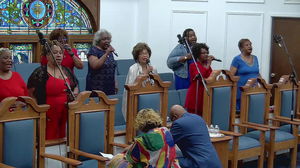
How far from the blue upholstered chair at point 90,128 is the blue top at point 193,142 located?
0.56 meters

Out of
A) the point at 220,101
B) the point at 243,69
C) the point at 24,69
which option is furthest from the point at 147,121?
the point at 24,69

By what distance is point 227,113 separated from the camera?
5359mm

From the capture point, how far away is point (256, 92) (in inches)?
219

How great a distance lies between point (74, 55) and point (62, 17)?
6.81ft

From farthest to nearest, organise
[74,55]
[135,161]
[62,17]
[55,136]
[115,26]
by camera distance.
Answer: [115,26] < [62,17] < [74,55] < [55,136] < [135,161]

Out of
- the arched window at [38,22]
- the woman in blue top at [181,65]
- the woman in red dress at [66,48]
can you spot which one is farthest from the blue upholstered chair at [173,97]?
the arched window at [38,22]

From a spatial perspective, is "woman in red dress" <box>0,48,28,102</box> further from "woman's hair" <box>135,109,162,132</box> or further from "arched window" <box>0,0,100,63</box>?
"arched window" <box>0,0,100,63</box>

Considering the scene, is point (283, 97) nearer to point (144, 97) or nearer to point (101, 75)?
point (144, 97)

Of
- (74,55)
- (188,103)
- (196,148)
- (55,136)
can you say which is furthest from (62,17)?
(196,148)

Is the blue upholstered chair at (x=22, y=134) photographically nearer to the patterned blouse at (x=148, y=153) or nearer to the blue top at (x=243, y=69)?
the patterned blouse at (x=148, y=153)

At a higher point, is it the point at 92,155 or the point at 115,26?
the point at 115,26

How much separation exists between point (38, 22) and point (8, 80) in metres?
2.85

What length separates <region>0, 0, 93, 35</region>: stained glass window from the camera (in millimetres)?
6758

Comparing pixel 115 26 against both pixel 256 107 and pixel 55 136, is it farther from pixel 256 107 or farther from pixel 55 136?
pixel 55 136
